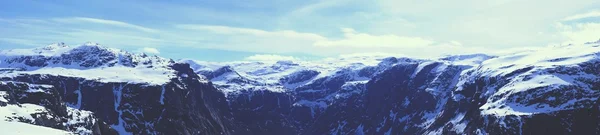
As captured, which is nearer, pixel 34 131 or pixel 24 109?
pixel 34 131

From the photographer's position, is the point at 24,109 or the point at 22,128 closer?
the point at 22,128

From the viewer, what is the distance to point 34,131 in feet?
450

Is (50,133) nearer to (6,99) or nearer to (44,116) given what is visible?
(44,116)

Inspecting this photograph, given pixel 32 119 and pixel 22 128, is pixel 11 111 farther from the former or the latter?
pixel 22 128

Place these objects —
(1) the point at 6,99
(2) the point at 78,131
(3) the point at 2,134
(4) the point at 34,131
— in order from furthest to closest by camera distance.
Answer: (2) the point at 78,131 → (1) the point at 6,99 → (4) the point at 34,131 → (3) the point at 2,134

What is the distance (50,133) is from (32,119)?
24.9 metres

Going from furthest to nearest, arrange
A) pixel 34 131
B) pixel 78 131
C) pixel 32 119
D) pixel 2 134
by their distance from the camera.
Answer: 1. pixel 78 131
2. pixel 32 119
3. pixel 34 131
4. pixel 2 134

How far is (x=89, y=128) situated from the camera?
654 feet

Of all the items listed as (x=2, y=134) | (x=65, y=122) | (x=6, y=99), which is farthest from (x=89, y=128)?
(x=2, y=134)

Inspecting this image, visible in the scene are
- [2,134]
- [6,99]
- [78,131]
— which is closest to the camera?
[2,134]

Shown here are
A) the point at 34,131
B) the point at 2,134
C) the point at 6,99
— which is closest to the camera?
the point at 2,134

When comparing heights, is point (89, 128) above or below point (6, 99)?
below

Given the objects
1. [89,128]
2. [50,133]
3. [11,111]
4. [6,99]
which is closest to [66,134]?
[50,133]

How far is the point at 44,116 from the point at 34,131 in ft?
111
